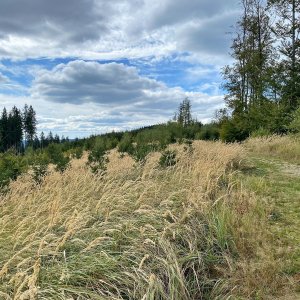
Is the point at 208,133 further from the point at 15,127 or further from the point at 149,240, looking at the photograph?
the point at 15,127

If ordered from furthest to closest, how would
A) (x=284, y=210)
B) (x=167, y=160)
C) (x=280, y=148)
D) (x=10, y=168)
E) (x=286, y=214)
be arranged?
(x=280, y=148) → (x=167, y=160) → (x=10, y=168) → (x=284, y=210) → (x=286, y=214)

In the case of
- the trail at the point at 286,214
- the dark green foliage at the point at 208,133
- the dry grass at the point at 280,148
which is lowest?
the trail at the point at 286,214

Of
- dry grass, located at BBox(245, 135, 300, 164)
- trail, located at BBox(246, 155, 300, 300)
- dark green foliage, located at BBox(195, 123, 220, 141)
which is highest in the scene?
dark green foliage, located at BBox(195, 123, 220, 141)

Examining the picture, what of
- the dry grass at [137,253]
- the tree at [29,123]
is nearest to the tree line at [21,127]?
the tree at [29,123]

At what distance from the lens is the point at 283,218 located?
208 inches

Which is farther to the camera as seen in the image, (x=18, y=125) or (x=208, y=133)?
(x=18, y=125)

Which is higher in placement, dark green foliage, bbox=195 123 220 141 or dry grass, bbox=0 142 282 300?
dark green foliage, bbox=195 123 220 141

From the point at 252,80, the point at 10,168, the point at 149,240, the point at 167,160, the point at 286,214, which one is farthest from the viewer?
the point at 252,80

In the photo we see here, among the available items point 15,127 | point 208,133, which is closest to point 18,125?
point 15,127

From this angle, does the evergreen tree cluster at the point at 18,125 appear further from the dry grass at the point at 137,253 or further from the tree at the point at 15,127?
the dry grass at the point at 137,253

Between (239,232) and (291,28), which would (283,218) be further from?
(291,28)

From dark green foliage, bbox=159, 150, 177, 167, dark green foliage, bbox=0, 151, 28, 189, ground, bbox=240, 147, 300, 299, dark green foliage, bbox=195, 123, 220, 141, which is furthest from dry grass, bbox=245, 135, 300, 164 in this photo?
dark green foliage, bbox=195, 123, 220, 141

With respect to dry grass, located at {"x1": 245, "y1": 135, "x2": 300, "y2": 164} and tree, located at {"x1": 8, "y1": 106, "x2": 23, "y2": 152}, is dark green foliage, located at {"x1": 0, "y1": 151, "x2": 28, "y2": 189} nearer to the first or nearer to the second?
dry grass, located at {"x1": 245, "y1": 135, "x2": 300, "y2": 164}

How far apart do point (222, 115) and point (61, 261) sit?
3343 cm
